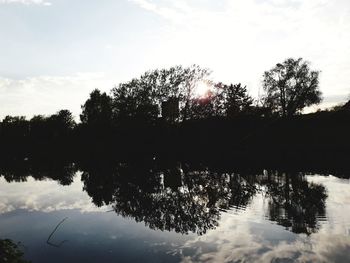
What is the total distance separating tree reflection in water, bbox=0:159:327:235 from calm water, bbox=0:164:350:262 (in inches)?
3.0

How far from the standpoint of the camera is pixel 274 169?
39156 mm

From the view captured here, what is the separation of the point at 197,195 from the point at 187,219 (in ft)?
26.0

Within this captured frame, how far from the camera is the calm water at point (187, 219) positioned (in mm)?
15703

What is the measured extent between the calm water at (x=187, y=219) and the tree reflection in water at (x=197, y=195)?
8cm

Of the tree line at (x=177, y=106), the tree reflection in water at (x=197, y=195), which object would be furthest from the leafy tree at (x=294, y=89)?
the tree reflection in water at (x=197, y=195)

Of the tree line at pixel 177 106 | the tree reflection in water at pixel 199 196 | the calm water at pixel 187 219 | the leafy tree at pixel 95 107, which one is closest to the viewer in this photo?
the calm water at pixel 187 219

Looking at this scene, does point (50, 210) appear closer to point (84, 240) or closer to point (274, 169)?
point (84, 240)

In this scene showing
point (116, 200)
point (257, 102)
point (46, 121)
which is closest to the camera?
point (116, 200)

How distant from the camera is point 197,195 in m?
30.4

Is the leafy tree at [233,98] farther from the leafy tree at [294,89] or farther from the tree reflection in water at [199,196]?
the tree reflection in water at [199,196]

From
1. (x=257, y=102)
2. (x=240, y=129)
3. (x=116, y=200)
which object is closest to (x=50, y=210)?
(x=116, y=200)

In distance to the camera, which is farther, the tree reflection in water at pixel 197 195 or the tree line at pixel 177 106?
the tree line at pixel 177 106

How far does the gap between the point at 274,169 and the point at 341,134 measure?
67.2 feet

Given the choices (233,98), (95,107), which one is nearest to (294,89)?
(233,98)
